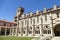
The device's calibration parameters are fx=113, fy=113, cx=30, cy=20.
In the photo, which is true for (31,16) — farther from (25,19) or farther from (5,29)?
(5,29)

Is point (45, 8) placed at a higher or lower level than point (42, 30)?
higher

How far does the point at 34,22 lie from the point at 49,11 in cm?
942

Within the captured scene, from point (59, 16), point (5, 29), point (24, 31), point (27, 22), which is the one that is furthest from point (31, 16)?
point (5, 29)

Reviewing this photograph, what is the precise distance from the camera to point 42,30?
140 feet

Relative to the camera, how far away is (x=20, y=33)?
183ft

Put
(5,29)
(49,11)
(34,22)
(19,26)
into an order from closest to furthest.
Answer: (49,11) → (34,22) → (19,26) → (5,29)

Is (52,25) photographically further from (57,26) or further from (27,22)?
(27,22)

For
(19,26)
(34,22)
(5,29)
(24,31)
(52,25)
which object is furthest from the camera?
(5,29)

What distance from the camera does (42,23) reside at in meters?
44.0

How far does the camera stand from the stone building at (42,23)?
3803cm

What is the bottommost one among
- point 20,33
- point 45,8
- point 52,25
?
point 20,33

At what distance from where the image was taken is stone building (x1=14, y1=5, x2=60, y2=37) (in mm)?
38031

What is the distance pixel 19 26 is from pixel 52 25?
24.4 m

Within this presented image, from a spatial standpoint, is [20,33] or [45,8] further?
[20,33]
